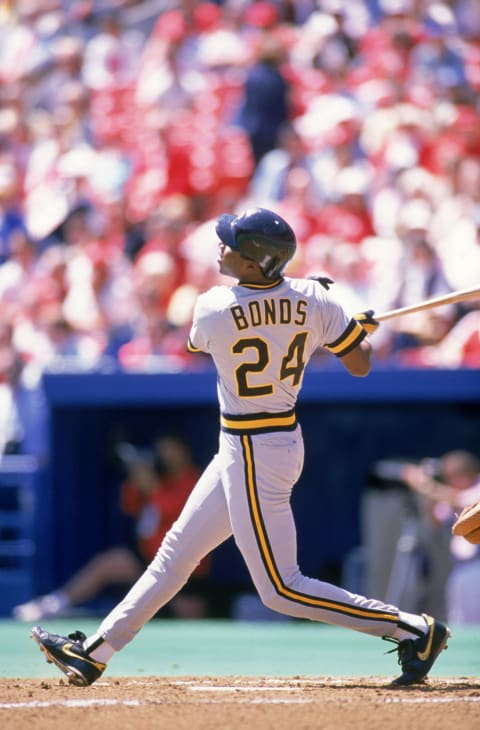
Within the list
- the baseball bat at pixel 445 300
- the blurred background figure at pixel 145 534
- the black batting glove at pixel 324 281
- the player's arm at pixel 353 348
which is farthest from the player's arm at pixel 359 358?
the blurred background figure at pixel 145 534

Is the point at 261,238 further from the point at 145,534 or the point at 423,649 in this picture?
the point at 145,534

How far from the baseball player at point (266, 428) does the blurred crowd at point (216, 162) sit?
159 inches

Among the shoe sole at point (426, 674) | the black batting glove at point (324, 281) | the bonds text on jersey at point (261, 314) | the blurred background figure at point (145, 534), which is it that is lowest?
the blurred background figure at point (145, 534)

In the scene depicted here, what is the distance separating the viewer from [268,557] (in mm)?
5160

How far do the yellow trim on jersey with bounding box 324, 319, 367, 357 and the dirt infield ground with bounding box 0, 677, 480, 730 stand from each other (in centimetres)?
121

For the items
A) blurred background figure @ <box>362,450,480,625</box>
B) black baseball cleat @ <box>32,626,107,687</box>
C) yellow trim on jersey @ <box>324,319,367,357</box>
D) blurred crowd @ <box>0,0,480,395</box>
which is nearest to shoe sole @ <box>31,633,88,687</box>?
black baseball cleat @ <box>32,626,107,687</box>

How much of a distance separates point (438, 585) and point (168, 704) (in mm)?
4360

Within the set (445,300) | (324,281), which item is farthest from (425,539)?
(324,281)

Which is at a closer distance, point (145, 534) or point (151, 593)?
point (151, 593)

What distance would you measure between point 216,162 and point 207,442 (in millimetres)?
2742

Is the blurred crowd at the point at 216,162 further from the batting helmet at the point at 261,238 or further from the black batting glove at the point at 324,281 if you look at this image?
the batting helmet at the point at 261,238

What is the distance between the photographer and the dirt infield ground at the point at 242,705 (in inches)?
177

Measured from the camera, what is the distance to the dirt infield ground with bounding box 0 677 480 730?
4.51 metres

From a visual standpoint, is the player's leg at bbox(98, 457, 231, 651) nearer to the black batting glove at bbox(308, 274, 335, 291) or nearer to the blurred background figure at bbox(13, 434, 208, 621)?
the black batting glove at bbox(308, 274, 335, 291)
